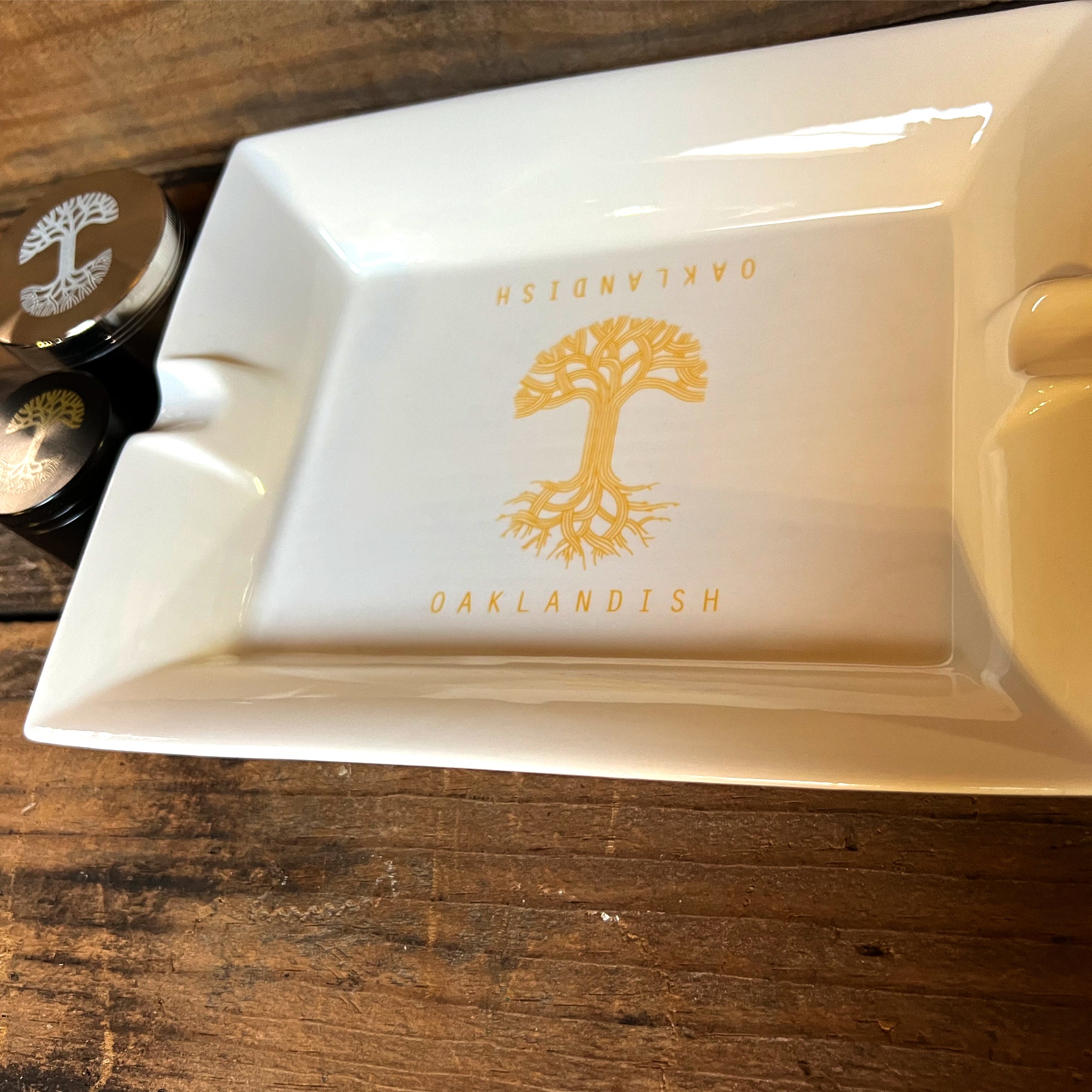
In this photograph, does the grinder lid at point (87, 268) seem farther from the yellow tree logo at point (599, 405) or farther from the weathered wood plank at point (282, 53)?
the yellow tree logo at point (599, 405)

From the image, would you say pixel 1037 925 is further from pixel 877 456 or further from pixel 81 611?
pixel 81 611

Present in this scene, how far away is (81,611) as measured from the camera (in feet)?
1.61

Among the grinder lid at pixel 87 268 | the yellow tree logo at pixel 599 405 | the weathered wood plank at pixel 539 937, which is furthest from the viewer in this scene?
the grinder lid at pixel 87 268

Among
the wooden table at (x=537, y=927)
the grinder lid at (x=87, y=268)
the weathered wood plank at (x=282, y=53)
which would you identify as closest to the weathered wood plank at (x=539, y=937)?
the wooden table at (x=537, y=927)

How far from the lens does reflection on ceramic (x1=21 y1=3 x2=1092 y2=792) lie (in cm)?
40

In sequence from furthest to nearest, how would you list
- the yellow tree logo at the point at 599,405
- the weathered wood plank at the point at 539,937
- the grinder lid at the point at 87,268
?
the grinder lid at the point at 87,268 → the yellow tree logo at the point at 599,405 → the weathered wood plank at the point at 539,937

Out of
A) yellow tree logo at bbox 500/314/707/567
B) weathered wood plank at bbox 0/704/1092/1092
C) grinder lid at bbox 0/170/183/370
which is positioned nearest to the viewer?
weathered wood plank at bbox 0/704/1092/1092

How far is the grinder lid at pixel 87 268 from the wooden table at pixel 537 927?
238 mm

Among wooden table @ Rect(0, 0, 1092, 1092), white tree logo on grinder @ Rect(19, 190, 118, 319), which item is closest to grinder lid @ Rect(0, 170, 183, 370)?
white tree logo on grinder @ Rect(19, 190, 118, 319)

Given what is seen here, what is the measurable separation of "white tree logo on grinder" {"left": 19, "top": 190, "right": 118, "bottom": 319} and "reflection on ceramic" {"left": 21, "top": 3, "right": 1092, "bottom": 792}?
0.09 m

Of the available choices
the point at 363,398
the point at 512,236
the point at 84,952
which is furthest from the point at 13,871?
the point at 512,236

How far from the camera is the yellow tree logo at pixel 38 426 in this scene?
1.82ft

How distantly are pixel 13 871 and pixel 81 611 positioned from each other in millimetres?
162

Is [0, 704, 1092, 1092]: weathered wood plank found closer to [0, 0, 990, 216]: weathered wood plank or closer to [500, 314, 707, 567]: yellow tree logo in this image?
[500, 314, 707, 567]: yellow tree logo
